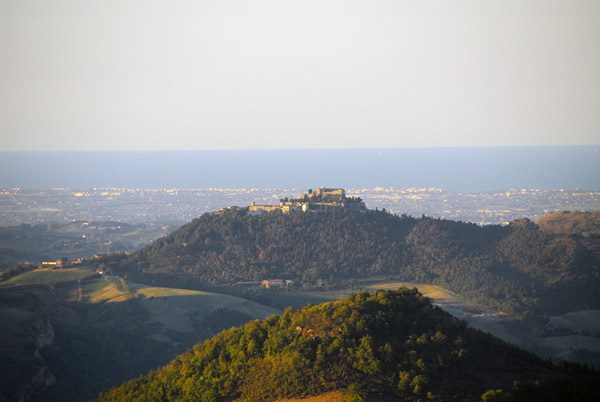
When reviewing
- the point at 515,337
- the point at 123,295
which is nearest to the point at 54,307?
the point at 123,295

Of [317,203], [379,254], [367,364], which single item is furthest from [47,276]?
[367,364]

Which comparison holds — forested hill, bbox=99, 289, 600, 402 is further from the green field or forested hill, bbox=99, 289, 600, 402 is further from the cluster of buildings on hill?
the cluster of buildings on hill

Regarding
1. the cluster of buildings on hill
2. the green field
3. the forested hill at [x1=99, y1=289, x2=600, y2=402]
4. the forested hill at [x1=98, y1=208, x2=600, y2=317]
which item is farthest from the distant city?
the forested hill at [x1=99, y1=289, x2=600, y2=402]

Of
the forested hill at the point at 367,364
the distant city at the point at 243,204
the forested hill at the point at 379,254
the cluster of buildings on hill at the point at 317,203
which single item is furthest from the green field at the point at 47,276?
the distant city at the point at 243,204

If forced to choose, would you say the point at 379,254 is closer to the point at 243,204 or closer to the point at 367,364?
the point at 367,364

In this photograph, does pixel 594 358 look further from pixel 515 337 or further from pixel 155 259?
pixel 155 259

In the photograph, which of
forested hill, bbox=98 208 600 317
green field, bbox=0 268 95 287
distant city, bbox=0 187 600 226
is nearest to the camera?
green field, bbox=0 268 95 287

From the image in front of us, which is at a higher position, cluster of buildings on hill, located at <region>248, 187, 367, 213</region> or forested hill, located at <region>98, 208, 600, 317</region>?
cluster of buildings on hill, located at <region>248, 187, 367, 213</region>

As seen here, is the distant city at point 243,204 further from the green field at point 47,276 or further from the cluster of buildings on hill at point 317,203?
the green field at point 47,276
